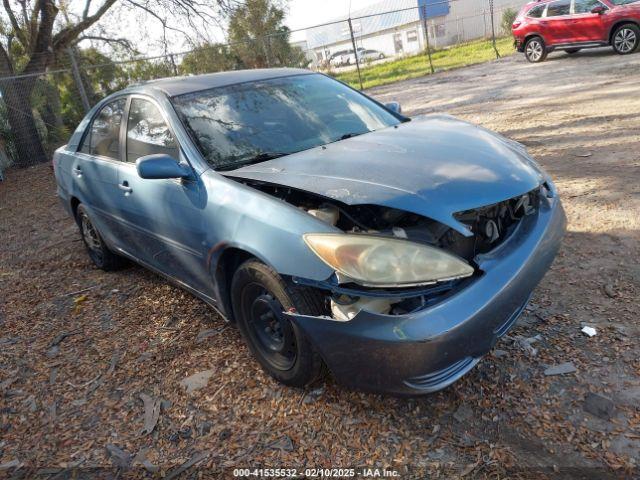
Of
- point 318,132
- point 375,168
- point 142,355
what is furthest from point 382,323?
point 142,355

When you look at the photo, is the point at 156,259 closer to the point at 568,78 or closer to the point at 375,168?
the point at 375,168

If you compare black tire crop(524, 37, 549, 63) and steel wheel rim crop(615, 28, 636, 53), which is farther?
black tire crop(524, 37, 549, 63)

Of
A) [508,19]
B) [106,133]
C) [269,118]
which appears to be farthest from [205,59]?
[508,19]

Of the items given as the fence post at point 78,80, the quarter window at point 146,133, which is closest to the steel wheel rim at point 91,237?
the quarter window at point 146,133

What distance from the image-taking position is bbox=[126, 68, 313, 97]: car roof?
11.5 ft

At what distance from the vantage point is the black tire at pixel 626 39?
13078mm

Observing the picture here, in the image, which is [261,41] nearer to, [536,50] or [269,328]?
[536,50]

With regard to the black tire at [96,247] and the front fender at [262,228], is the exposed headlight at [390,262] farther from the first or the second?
the black tire at [96,247]

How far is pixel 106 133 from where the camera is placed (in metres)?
4.13

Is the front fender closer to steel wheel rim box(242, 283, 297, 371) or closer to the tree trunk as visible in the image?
steel wheel rim box(242, 283, 297, 371)

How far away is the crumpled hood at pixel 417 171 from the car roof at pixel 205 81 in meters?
1.00

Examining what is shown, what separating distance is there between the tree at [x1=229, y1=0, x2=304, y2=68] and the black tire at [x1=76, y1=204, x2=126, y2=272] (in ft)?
41.1

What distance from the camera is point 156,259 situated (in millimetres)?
3631

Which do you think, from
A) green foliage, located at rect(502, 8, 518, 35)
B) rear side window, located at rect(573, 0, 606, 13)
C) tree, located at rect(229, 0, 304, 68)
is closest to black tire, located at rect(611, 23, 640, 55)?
rear side window, located at rect(573, 0, 606, 13)
